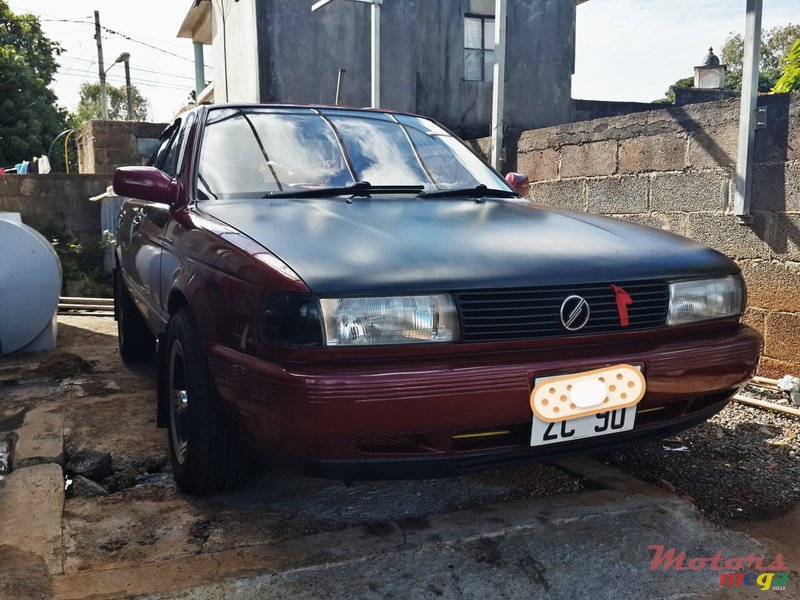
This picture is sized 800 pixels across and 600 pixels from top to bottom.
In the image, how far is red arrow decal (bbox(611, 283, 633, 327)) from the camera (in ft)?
7.00

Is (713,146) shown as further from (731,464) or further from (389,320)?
(389,320)

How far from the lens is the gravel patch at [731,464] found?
267 cm

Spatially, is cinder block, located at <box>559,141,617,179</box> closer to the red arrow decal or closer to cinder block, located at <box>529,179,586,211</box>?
cinder block, located at <box>529,179,586,211</box>

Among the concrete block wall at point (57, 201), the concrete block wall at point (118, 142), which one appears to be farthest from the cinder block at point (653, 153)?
the concrete block wall at point (118, 142)

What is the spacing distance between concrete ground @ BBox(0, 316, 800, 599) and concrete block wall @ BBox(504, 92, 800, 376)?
1886 mm

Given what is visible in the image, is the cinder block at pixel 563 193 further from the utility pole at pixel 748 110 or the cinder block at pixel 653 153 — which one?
the utility pole at pixel 748 110

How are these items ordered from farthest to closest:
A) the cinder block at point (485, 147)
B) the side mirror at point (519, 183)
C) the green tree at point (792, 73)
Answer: the green tree at point (792, 73), the cinder block at point (485, 147), the side mirror at point (519, 183)

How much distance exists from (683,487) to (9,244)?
4235 millimetres

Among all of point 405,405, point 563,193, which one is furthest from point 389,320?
point 563,193

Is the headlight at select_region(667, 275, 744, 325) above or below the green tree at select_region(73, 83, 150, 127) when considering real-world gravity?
below

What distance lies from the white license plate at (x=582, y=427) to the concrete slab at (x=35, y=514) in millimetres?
1418

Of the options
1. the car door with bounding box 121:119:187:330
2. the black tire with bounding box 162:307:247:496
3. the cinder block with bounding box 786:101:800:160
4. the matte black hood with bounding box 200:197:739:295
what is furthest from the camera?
the cinder block with bounding box 786:101:800:160

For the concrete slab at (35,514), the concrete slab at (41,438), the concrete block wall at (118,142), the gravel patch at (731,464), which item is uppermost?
the concrete block wall at (118,142)

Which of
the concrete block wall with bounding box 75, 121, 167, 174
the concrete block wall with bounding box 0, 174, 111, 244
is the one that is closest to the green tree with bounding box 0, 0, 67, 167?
the concrete block wall with bounding box 75, 121, 167, 174
